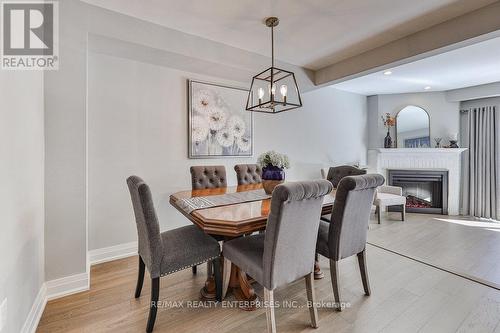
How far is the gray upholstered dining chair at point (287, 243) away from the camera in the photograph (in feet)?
4.46

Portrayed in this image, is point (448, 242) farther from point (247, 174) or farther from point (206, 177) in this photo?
point (206, 177)

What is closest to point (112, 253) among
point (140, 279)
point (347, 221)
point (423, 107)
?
point (140, 279)

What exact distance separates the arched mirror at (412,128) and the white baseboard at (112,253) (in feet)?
18.4

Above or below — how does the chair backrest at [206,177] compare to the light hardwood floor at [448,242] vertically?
above

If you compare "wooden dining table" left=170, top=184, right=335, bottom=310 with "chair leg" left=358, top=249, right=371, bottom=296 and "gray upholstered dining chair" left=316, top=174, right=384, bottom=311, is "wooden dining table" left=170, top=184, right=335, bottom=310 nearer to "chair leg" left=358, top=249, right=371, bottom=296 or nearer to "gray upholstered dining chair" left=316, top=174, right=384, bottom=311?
"gray upholstered dining chair" left=316, top=174, right=384, bottom=311

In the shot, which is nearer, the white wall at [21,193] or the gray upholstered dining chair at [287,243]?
the white wall at [21,193]

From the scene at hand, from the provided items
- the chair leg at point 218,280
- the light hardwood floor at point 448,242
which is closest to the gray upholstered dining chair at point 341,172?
the light hardwood floor at point 448,242

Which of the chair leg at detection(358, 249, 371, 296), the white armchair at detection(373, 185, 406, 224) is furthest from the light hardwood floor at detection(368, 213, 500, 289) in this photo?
the chair leg at detection(358, 249, 371, 296)

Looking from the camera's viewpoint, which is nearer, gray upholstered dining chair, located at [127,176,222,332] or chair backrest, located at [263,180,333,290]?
chair backrest, located at [263,180,333,290]

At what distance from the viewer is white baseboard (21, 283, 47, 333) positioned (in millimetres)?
1518

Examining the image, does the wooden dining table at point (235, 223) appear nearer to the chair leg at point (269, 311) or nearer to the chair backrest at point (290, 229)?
the chair backrest at point (290, 229)

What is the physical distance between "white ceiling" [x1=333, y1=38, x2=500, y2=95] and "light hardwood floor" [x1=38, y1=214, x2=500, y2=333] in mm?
2919

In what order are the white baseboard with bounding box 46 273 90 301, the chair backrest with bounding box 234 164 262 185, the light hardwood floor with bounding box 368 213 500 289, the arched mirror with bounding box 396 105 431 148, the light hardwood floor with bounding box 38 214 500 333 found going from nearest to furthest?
1. the light hardwood floor with bounding box 38 214 500 333
2. the white baseboard with bounding box 46 273 90 301
3. the light hardwood floor with bounding box 368 213 500 289
4. the chair backrest with bounding box 234 164 262 185
5. the arched mirror with bounding box 396 105 431 148

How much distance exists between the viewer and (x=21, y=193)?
1472 mm
